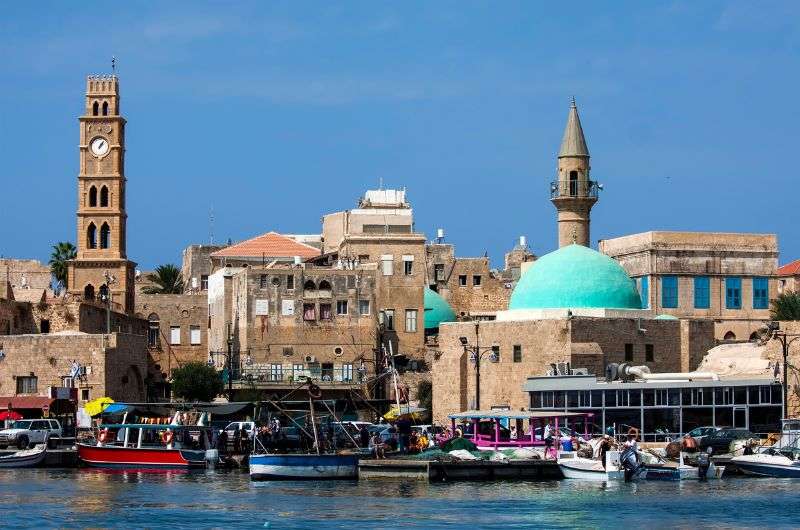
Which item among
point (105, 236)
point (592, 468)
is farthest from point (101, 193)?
point (592, 468)

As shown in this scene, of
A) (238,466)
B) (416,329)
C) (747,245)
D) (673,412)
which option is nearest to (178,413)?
(238,466)

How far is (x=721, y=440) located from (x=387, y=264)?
30.5m

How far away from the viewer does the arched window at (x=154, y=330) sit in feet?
261

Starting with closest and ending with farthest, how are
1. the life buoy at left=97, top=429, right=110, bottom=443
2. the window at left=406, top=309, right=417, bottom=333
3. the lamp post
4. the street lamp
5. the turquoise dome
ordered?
the life buoy at left=97, top=429, right=110, bottom=443 < the street lamp < the lamp post < the turquoise dome < the window at left=406, top=309, right=417, bottom=333

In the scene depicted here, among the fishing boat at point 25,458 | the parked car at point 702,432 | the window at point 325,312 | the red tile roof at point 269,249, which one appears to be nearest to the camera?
Result: the parked car at point 702,432

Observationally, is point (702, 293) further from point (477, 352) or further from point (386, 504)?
point (386, 504)

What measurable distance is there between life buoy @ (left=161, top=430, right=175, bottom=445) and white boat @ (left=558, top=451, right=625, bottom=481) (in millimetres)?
10960

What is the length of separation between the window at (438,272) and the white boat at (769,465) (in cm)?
4141

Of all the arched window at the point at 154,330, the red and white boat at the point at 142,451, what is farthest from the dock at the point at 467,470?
the arched window at the point at 154,330

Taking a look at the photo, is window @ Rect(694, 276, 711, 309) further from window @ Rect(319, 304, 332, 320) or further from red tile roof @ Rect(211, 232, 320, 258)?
red tile roof @ Rect(211, 232, 320, 258)

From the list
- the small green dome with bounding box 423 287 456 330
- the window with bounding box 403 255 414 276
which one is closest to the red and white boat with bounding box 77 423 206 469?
the window with bounding box 403 255 414 276

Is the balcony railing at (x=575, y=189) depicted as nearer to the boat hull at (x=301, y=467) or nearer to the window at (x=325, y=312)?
the window at (x=325, y=312)

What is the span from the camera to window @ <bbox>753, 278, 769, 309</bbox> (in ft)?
244

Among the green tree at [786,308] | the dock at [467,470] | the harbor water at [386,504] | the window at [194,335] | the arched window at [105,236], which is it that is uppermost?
the arched window at [105,236]
